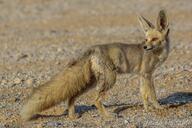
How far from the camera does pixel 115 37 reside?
830 inches

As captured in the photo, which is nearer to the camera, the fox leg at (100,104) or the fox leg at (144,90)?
the fox leg at (100,104)

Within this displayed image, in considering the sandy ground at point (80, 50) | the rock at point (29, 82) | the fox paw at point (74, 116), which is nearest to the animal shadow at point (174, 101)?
the sandy ground at point (80, 50)

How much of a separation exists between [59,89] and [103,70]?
761 mm

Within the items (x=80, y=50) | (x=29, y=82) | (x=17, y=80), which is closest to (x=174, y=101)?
(x=29, y=82)

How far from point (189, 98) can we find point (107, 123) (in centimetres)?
230

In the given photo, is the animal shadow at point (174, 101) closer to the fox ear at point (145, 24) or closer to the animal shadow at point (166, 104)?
the animal shadow at point (166, 104)

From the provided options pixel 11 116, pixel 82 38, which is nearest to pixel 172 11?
pixel 82 38

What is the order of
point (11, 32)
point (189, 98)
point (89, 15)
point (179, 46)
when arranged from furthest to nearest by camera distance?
point (89, 15), point (11, 32), point (179, 46), point (189, 98)

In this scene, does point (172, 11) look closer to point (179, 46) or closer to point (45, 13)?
point (45, 13)

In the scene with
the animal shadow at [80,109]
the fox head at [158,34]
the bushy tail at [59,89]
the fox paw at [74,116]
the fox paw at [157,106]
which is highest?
the fox head at [158,34]

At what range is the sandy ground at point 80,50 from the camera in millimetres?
10555

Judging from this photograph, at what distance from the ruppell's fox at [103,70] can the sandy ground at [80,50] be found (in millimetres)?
295

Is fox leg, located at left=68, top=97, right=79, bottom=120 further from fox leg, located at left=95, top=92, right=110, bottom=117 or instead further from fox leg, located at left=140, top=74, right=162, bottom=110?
fox leg, located at left=140, top=74, right=162, bottom=110

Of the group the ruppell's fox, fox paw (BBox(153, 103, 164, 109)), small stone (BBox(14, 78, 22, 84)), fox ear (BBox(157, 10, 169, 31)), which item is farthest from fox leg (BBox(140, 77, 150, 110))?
small stone (BBox(14, 78, 22, 84))
